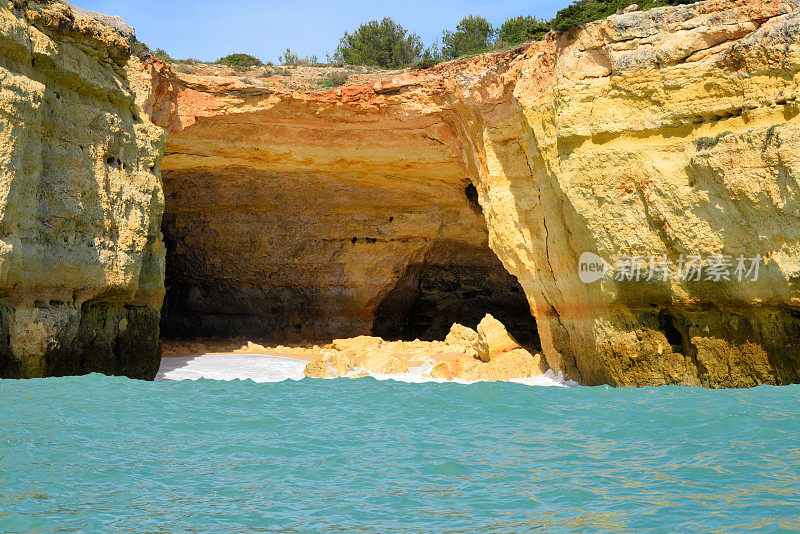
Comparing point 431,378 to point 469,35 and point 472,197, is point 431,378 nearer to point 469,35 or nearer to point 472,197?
point 472,197

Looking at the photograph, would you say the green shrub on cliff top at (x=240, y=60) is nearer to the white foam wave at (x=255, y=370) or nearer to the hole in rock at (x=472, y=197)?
the hole in rock at (x=472, y=197)

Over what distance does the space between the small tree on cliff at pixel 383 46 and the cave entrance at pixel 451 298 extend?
1269cm

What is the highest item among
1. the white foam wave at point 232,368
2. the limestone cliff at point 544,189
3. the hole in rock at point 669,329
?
the limestone cliff at point 544,189

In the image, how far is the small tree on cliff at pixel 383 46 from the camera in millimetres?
32312

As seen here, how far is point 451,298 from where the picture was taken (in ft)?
77.9

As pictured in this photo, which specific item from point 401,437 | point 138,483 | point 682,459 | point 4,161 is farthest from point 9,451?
point 682,459

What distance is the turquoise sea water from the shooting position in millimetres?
5059

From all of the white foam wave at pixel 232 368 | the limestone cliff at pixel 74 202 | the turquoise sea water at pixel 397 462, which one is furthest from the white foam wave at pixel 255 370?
the turquoise sea water at pixel 397 462

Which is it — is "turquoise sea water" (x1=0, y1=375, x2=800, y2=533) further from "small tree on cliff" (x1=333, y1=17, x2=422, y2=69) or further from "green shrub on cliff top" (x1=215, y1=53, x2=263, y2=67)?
"small tree on cliff" (x1=333, y1=17, x2=422, y2=69)

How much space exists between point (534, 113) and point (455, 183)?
264 inches

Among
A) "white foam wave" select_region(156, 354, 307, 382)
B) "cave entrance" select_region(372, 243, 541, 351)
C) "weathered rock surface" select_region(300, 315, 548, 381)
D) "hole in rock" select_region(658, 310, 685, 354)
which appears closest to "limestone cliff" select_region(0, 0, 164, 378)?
"white foam wave" select_region(156, 354, 307, 382)

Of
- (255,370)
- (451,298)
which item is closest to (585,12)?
(255,370)

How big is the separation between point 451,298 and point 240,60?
32.6 ft

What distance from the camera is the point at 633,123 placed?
36.0 feet
